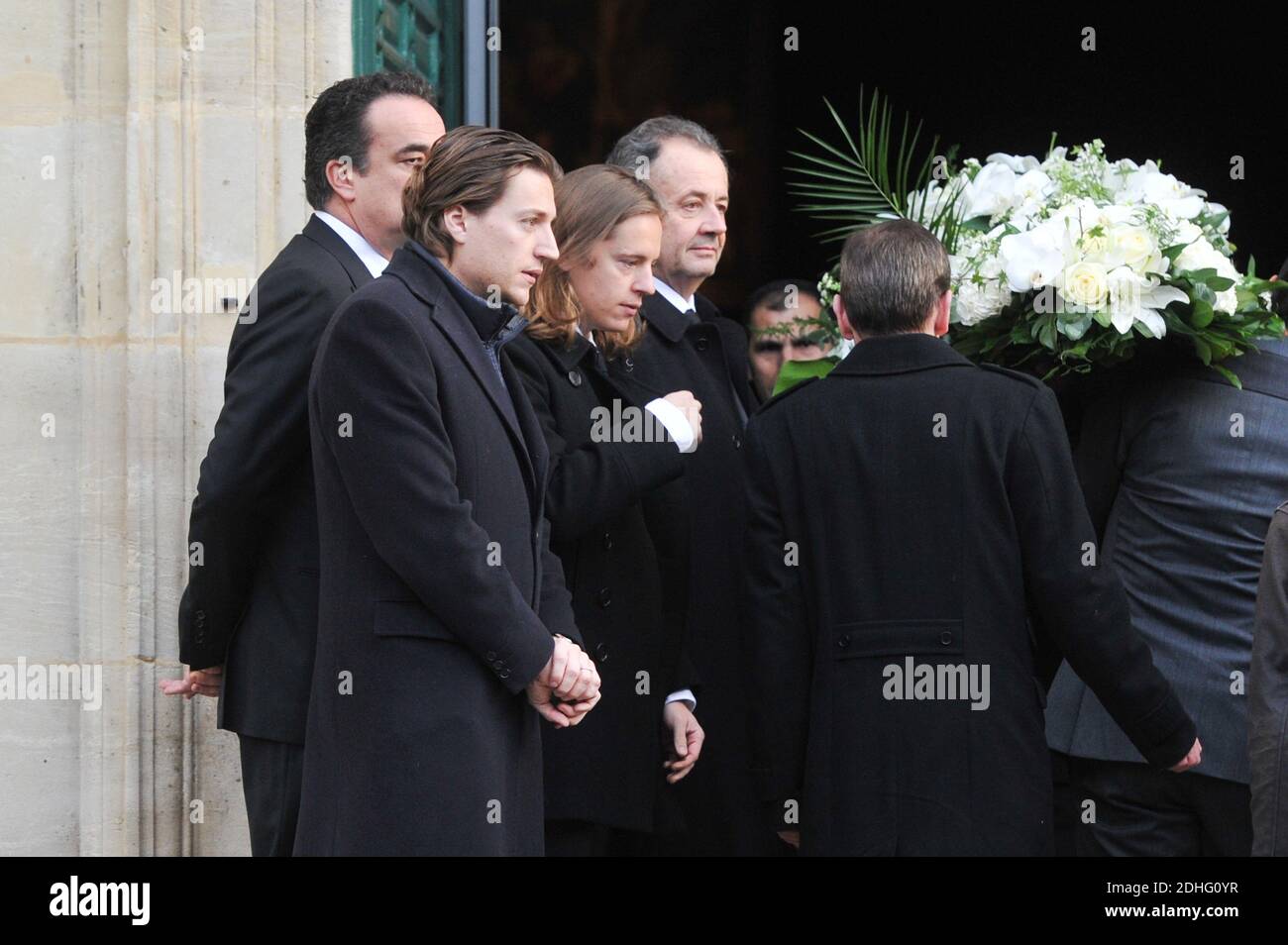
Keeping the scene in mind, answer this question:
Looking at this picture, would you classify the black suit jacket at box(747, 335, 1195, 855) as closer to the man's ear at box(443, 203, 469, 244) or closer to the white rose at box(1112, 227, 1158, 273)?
the white rose at box(1112, 227, 1158, 273)

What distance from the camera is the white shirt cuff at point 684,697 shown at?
386 cm

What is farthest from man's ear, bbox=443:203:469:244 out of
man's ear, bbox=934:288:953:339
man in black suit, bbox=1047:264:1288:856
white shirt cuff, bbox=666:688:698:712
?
man in black suit, bbox=1047:264:1288:856

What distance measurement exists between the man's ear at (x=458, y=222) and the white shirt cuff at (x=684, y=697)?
115 centimetres

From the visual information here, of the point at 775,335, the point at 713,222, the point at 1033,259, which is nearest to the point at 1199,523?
the point at 1033,259

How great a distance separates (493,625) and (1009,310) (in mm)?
1554

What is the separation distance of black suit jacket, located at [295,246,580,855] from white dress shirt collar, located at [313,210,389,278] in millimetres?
581

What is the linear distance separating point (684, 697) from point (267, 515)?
0.96 m

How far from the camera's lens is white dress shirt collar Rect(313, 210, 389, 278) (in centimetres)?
366

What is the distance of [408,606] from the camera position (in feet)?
9.84

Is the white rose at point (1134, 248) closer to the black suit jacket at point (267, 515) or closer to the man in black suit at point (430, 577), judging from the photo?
the man in black suit at point (430, 577)

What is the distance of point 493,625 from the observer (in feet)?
9.71

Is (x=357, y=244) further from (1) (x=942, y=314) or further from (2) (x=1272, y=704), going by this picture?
(2) (x=1272, y=704)

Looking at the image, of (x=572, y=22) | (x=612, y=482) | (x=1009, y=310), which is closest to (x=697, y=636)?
(x=612, y=482)

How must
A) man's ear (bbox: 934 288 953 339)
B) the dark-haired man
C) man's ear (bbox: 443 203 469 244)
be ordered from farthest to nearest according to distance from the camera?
the dark-haired man → man's ear (bbox: 934 288 953 339) → man's ear (bbox: 443 203 469 244)
